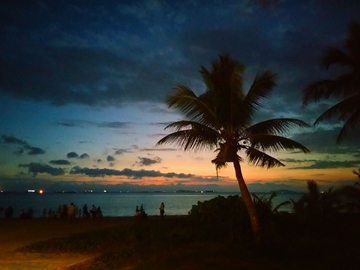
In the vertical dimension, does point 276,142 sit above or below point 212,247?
above

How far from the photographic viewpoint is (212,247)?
42.1 feet

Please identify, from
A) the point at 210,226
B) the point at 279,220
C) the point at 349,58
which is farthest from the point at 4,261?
the point at 349,58

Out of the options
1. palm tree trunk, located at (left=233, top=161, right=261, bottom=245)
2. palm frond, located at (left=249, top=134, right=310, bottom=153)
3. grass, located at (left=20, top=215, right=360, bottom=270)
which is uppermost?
palm frond, located at (left=249, top=134, right=310, bottom=153)

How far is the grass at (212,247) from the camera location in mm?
11227

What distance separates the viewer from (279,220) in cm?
1666

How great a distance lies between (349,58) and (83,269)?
12.9 m

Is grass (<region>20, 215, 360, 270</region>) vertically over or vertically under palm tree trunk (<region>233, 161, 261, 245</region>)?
under

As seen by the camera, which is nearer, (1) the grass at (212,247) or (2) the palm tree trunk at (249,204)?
(1) the grass at (212,247)

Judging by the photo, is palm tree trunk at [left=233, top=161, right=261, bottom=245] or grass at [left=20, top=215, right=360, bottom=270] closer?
grass at [left=20, top=215, right=360, bottom=270]

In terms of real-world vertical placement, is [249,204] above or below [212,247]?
above

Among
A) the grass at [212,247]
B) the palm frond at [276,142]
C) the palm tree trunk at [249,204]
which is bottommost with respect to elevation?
the grass at [212,247]

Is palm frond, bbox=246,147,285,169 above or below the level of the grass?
above

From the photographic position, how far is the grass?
11227mm

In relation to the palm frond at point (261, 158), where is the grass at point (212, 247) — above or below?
below
